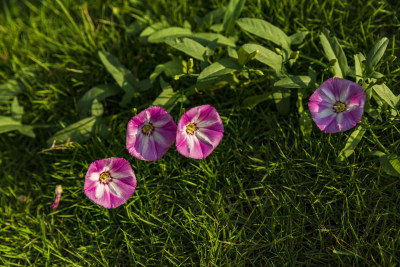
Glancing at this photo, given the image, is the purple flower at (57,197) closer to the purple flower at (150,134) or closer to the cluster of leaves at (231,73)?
the cluster of leaves at (231,73)

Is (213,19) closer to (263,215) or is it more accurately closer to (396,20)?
(396,20)

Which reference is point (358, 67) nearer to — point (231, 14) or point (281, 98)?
point (281, 98)

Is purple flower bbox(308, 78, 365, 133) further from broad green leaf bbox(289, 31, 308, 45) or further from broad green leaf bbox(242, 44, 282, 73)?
broad green leaf bbox(289, 31, 308, 45)

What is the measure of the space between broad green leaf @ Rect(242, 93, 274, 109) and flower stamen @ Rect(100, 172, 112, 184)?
91 cm

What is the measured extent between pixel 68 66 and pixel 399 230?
2.36 metres

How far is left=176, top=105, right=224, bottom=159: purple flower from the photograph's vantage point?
79.0 inches

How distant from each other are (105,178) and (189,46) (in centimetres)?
89

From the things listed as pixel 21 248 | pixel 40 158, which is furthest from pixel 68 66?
pixel 21 248

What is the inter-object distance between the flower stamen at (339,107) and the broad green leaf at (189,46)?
79 centimetres

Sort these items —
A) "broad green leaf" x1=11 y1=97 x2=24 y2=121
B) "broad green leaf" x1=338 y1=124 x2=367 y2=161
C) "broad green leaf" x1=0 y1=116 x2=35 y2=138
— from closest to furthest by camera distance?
"broad green leaf" x1=338 y1=124 x2=367 y2=161 → "broad green leaf" x1=0 y1=116 x2=35 y2=138 → "broad green leaf" x1=11 y1=97 x2=24 y2=121

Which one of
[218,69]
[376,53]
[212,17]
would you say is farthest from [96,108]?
[376,53]

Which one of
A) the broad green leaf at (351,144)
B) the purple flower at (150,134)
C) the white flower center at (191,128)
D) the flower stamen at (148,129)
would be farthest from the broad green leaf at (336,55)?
the flower stamen at (148,129)

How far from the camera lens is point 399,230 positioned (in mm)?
1869

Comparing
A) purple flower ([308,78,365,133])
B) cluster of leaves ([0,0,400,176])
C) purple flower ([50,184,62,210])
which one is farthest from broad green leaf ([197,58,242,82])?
purple flower ([50,184,62,210])
